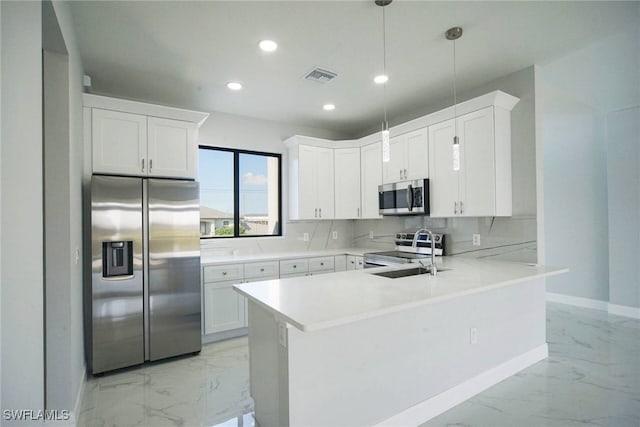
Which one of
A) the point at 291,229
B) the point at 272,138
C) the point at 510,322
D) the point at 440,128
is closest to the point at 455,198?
the point at 440,128

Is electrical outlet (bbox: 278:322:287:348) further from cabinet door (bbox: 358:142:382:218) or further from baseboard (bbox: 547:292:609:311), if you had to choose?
baseboard (bbox: 547:292:609:311)

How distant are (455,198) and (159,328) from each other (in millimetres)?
3129

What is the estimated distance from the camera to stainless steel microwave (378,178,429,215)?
356 centimetres

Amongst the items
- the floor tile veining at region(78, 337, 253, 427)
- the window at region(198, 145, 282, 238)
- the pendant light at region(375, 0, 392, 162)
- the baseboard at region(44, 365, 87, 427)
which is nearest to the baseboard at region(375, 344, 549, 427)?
the floor tile veining at region(78, 337, 253, 427)

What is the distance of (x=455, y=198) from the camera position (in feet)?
10.9

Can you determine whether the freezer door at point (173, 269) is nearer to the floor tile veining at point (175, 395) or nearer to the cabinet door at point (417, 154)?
the floor tile veining at point (175, 395)

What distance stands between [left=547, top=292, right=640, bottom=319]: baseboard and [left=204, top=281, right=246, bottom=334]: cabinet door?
4.73 meters

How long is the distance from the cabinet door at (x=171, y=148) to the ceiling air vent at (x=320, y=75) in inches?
51.7

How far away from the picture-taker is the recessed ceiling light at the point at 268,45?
2541 mm

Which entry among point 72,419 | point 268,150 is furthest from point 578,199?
point 72,419

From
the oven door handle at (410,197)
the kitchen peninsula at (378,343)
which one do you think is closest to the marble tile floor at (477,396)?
the kitchen peninsula at (378,343)

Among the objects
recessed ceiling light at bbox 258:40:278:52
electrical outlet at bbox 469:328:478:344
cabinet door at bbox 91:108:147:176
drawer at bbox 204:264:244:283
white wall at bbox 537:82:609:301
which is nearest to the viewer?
electrical outlet at bbox 469:328:478:344

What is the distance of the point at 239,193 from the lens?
14.4ft

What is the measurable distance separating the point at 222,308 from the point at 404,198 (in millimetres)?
2367
